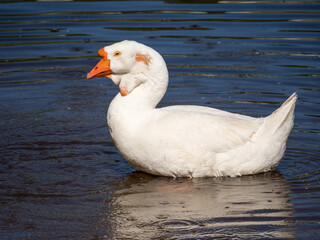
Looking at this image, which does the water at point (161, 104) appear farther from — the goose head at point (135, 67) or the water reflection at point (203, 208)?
the goose head at point (135, 67)

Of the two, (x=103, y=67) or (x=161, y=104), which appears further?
(x=161, y=104)

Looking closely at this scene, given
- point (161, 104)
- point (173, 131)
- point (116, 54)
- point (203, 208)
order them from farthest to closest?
1. point (161, 104)
2. point (116, 54)
3. point (173, 131)
4. point (203, 208)

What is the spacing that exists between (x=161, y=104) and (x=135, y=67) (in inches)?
105

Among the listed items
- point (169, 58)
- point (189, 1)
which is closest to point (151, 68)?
point (169, 58)

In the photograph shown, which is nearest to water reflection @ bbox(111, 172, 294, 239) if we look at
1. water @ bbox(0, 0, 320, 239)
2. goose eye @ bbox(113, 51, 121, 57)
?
water @ bbox(0, 0, 320, 239)

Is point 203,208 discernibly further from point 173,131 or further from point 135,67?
point 135,67

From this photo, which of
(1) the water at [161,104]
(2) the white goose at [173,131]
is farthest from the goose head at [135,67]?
(1) the water at [161,104]

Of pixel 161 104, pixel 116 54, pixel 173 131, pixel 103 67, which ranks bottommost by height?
pixel 161 104

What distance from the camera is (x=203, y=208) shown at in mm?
6430

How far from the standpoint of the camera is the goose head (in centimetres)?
734

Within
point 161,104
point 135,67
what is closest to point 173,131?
point 135,67

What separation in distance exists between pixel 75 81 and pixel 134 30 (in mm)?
3373

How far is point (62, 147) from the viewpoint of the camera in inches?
324

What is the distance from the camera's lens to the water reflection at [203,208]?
5867 mm
